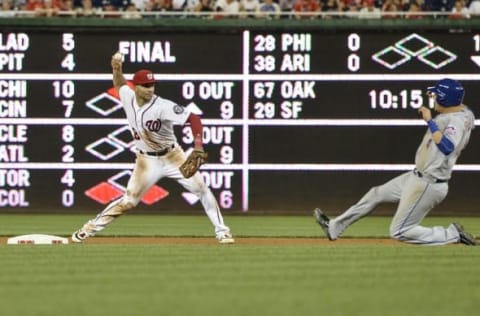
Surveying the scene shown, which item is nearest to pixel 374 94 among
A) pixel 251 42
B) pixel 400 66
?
pixel 400 66

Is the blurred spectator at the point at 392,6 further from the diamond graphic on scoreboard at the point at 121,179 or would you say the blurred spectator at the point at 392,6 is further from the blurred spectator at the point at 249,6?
the diamond graphic on scoreboard at the point at 121,179

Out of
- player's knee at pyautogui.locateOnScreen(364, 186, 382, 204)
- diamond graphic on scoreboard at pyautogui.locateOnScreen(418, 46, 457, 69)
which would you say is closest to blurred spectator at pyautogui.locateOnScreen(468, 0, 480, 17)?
diamond graphic on scoreboard at pyautogui.locateOnScreen(418, 46, 457, 69)

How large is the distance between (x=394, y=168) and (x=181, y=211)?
10.8ft

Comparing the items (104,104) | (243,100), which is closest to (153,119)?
(243,100)

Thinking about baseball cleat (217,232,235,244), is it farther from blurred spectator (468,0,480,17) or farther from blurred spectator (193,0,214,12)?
blurred spectator (468,0,480,17)

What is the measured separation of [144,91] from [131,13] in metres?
5.38

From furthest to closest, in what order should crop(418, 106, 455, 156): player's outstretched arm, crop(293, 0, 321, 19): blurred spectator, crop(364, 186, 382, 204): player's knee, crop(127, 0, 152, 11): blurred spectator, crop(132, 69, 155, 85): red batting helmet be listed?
crop(127, 0, 152, 11): blurred spectator
crop(293, 0, 321, 19): blurred spectator
crop(132, 69, 155, 85): red batting helmet
crop(364, 186, 382, 204): player's knee
crop(418, 106, 455, 156): player's outstretched arm

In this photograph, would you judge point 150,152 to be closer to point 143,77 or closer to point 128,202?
point 128,202

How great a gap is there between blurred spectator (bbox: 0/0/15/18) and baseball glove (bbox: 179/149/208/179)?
6472 mm

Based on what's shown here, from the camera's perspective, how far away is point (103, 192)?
66.6 feet

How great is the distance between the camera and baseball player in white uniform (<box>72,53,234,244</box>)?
14.8 meters

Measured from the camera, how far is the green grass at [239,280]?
352 inches

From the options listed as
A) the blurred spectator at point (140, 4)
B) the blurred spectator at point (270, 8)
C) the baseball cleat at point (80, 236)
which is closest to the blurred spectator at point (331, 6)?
the blurred spectator at point (270, 8)

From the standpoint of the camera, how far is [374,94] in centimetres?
2008
